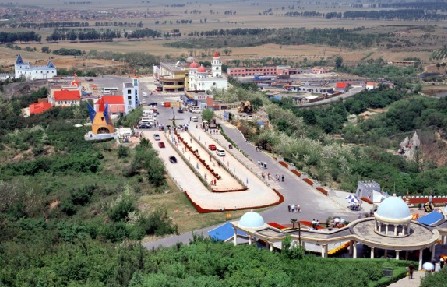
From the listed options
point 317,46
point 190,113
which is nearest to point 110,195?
point 190,113

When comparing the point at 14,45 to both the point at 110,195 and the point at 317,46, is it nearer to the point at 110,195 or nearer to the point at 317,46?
the point at 317,46

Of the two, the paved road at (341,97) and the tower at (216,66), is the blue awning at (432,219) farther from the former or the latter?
the paved road at (341,97)

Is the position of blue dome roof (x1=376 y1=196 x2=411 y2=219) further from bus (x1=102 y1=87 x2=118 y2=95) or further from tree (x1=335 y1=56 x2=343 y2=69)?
tree (x1=335 y1=56 x2=343 y2=69)

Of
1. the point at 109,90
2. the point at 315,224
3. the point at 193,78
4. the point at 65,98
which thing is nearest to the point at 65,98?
the point at 65,98

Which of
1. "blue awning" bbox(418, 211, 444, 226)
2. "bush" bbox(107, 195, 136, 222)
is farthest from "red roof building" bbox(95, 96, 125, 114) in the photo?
"blue awning" bbox(418, 211, 444, 226)

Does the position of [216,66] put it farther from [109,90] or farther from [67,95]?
[67,95]

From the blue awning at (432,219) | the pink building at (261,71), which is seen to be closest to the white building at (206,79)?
the pink building at (261,71)
